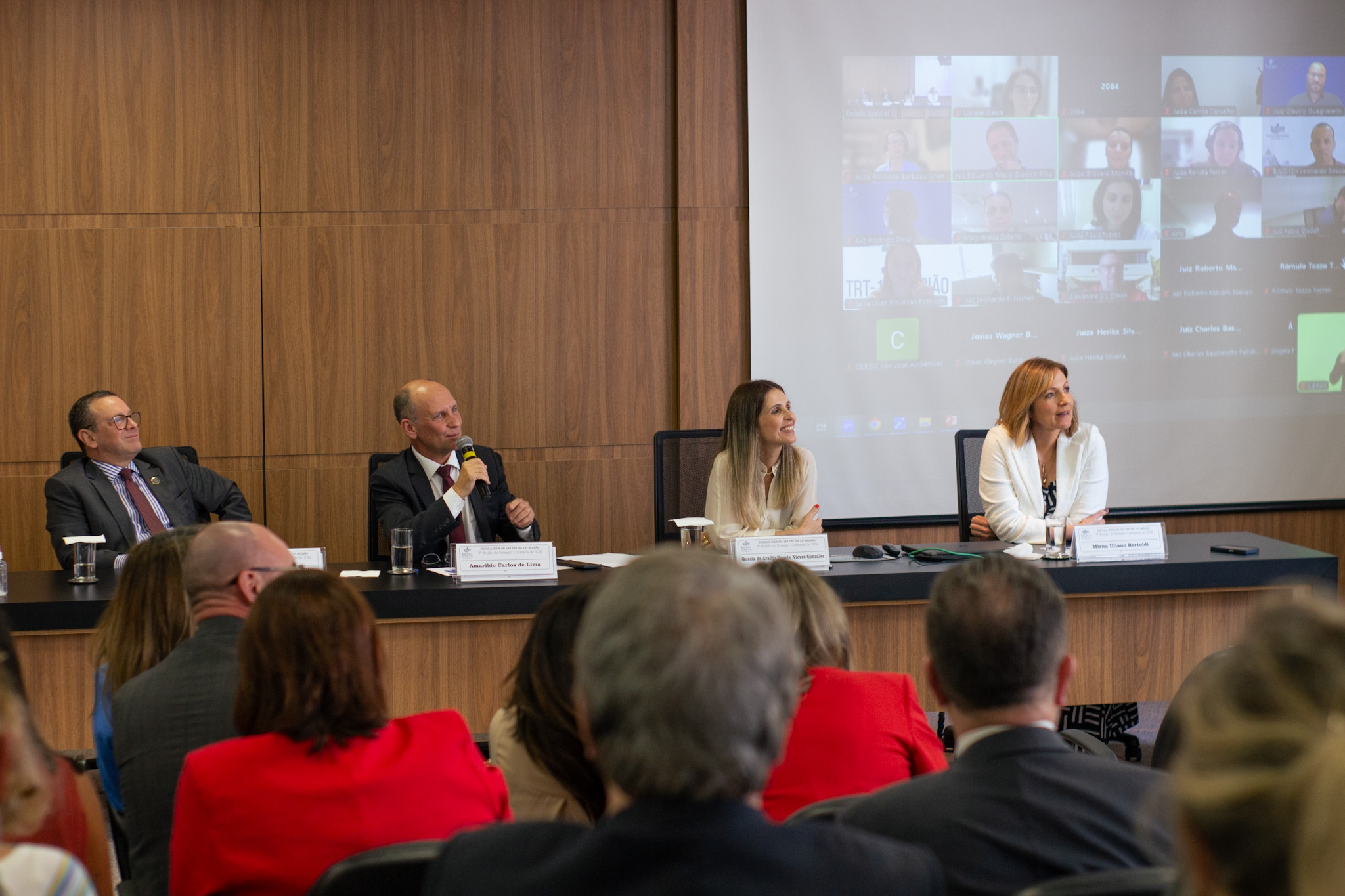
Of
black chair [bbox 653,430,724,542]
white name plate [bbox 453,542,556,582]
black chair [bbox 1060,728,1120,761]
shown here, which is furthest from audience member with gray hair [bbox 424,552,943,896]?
black chair [bbox 653,430,724,542]

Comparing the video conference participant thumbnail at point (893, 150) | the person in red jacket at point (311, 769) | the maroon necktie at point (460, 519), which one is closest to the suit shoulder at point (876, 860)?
the person in red jacket at point (311, 769)

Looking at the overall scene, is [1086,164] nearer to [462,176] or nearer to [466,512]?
[462,176]

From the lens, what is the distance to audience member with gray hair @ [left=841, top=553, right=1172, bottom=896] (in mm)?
1220

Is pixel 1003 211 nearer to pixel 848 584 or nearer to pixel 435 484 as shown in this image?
pixel 848 584

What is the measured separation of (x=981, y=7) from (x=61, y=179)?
3.98 metres

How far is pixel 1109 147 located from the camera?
197 inches

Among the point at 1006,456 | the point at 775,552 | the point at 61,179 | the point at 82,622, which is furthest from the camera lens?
the point at 61,179

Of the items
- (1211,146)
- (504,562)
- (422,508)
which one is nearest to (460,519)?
(422,508)

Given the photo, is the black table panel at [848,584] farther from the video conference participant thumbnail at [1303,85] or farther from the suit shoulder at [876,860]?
the video conference participant thumbnail at [1303,85]

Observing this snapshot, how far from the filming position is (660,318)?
5043 mm

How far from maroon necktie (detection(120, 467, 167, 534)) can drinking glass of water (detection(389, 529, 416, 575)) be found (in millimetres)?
1056

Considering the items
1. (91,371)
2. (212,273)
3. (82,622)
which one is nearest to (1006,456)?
(82,622)

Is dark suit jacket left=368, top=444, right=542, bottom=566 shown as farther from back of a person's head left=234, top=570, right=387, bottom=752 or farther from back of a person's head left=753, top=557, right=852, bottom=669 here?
A: back of a person's head left=234, top=570, right=387, bottom=752

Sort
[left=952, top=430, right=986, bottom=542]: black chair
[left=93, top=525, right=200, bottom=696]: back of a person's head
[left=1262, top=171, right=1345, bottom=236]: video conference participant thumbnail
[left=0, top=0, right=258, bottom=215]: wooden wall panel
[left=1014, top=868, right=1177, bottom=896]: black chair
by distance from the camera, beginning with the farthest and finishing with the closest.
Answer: [left=1262, top=171, right=1345, bottom=236]: video conference participant thumbnail → [left=0, top=0, right=258, bottom=215]: wooden wall panel → [left=952, top=430, right=986, bottom=542]: black chair → [left=93, top=525, right=200, bottom=696]: back of a person's head → [left=1014, top=868, right=1177, bottom=896]: black chair
